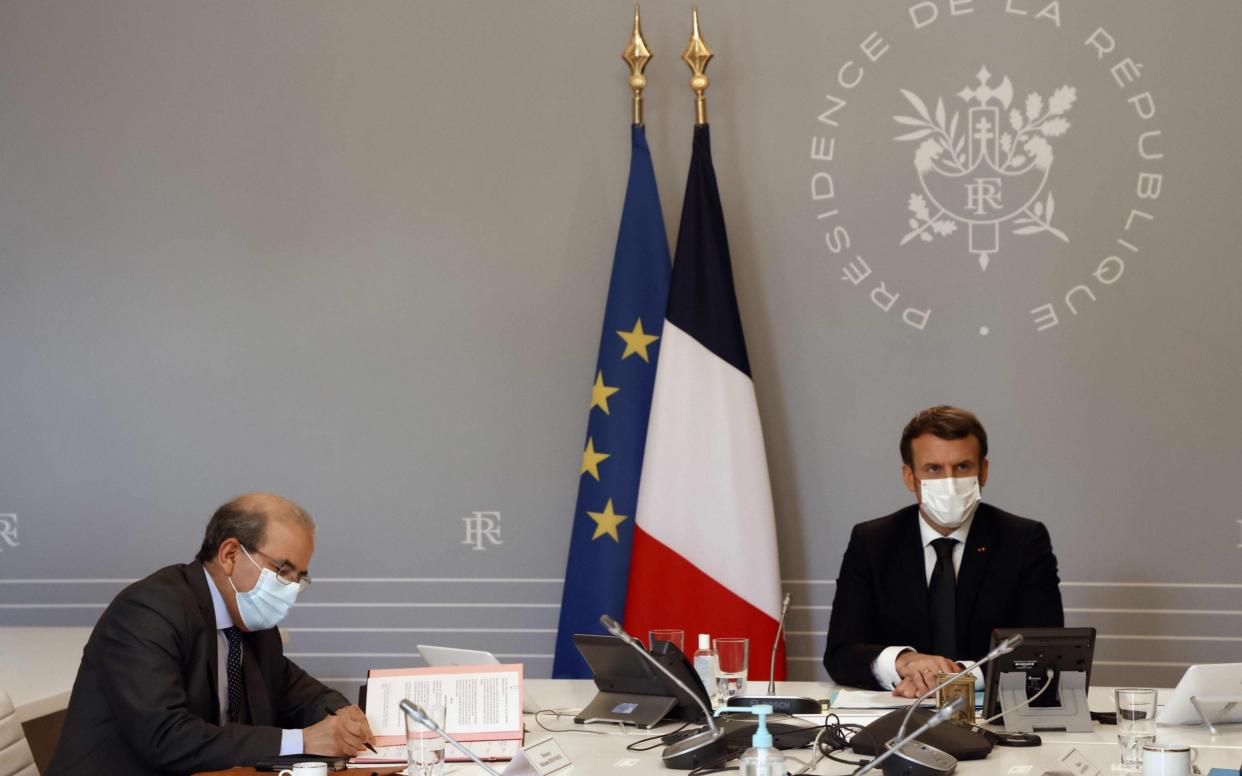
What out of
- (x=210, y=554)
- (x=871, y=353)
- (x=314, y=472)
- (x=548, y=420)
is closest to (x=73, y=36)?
(x=314, y=472)

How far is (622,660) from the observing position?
2775mm

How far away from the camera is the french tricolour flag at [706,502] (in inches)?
160

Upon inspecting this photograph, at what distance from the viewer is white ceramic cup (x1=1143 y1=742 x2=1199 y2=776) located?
2072mm

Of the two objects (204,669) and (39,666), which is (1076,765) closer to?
(204,669)

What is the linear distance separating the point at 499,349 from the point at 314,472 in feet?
2.54

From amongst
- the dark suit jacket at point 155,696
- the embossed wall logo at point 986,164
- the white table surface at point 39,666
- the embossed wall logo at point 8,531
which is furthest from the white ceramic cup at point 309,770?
the embossed wall logo at point 8,531

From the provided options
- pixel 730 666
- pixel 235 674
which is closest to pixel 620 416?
pixel 730 666

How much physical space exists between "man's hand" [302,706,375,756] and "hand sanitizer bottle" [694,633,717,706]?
30.3 inches

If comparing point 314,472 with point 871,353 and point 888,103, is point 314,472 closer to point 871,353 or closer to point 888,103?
point 871,353

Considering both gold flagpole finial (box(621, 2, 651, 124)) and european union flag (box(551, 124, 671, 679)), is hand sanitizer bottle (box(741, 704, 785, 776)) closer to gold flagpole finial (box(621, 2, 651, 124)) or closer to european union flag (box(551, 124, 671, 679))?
european union flag (box(551, 124, 671, 679))

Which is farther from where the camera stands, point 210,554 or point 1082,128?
point 1082,128

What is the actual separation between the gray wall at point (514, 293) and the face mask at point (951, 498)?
39.8 inches

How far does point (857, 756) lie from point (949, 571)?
1.04 m

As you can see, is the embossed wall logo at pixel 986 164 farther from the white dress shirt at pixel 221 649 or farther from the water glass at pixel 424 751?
the water glass at pixel 424 751
